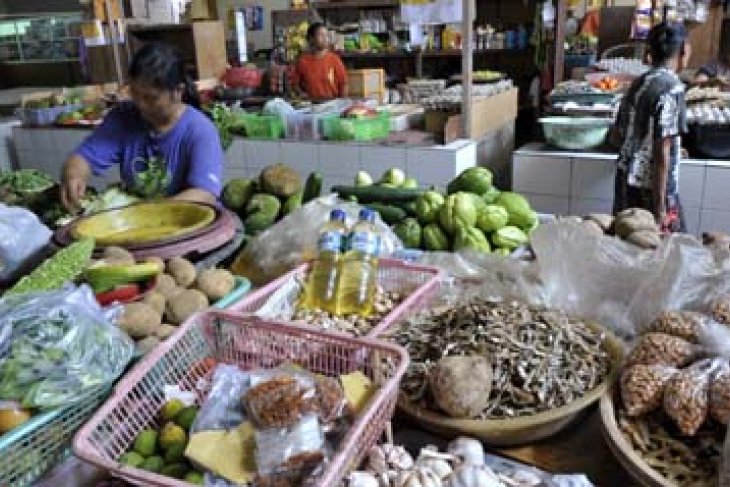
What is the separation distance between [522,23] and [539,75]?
2.35 ft

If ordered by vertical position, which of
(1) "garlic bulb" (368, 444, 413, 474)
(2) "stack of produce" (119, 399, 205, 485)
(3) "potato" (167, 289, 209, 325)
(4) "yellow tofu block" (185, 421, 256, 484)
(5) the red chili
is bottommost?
(1) "garlic bulb" (368, 444, 413, 474)

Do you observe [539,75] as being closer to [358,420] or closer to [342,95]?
[342,95]

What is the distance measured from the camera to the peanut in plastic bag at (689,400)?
0.79m

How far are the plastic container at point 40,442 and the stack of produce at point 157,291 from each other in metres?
0.14

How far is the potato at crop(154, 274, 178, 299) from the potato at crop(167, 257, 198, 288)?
13 millimetres

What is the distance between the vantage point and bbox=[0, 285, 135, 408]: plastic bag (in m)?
0.79

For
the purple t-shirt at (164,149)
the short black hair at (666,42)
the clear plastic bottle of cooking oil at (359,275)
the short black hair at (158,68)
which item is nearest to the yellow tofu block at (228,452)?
the clear plastic bottle of cooking oil at (359,275)

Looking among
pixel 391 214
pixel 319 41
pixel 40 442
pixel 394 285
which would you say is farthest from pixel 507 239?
pixel 319 41

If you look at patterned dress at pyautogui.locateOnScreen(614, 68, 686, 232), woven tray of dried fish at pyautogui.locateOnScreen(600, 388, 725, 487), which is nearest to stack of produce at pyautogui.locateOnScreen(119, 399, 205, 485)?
woven tray of dried fish at pyautogui.locateOnScreen(600, 388, 725, 487)

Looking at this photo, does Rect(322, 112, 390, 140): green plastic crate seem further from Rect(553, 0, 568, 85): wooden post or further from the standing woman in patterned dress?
Rect(553, 0, 568, 85): wooden post

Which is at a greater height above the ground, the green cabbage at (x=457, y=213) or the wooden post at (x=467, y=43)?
the wooden post at (x=467, y=43)

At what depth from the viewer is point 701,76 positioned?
3.87 meters

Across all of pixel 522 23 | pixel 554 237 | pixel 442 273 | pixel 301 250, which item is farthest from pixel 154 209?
pixel 522 23

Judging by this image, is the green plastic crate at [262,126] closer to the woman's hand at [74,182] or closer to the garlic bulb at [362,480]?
the woman's hand at [74,182]
